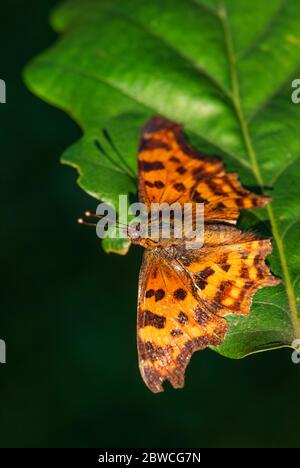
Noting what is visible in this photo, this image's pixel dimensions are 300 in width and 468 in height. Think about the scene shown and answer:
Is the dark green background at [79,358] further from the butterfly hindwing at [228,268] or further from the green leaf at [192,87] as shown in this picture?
the butterfly hindwing at [228,268]

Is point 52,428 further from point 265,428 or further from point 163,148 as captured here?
point 163,148

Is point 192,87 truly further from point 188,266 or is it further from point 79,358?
point 79,358

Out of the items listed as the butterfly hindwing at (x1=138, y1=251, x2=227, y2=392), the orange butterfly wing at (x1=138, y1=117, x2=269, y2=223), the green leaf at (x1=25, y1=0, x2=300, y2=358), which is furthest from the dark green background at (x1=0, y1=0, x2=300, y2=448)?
the orange butterfly wing at (x1=138, y1=117, x2=269, y2=223)

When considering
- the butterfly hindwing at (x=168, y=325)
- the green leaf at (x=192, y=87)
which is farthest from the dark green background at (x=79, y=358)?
the butterfly hindwing at (x=168, y=325)

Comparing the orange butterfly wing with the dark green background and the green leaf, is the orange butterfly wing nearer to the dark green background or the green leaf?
the green leaf

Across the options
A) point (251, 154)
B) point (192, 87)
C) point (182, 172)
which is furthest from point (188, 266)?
point (192, 87)
